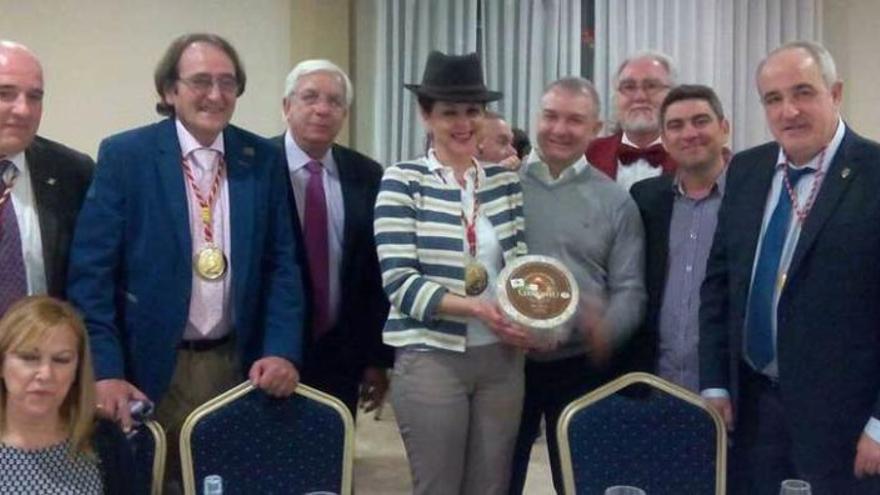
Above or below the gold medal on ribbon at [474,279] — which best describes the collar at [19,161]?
above

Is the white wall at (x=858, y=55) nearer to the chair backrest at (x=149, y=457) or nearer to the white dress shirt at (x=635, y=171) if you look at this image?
the white dress shirt at (x=635, y=171)

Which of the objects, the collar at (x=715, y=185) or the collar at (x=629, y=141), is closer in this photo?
the collar at (x=715, y=185)

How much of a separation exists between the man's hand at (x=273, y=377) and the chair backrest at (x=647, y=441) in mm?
663

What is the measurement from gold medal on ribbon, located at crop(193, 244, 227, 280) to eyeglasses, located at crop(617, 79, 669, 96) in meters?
1.72

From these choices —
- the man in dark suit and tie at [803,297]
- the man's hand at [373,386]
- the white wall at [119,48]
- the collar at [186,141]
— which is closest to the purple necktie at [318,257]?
the man's hand at [373,386]

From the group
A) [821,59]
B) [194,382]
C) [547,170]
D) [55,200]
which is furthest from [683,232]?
[55,200]

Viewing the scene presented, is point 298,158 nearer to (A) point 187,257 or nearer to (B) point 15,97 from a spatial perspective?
(A) point 187,257

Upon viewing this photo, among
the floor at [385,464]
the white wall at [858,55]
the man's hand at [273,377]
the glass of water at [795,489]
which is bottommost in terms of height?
the floor at [385,464]

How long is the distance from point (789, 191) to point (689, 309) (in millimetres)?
473

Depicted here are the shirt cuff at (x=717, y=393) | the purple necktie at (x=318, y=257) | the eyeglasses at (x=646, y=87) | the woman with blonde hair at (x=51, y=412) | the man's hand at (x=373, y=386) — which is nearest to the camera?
the woman with blonde hair at (x=51, y=412)

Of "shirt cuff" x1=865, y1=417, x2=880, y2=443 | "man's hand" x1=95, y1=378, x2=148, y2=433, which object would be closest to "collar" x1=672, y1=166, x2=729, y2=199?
"shirt cuff" x1=865, y1=417, x2=880, y2=443

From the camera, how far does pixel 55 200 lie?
102 inches

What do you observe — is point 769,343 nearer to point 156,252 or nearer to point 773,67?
point 773,67

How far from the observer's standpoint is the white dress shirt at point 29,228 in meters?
2.53
